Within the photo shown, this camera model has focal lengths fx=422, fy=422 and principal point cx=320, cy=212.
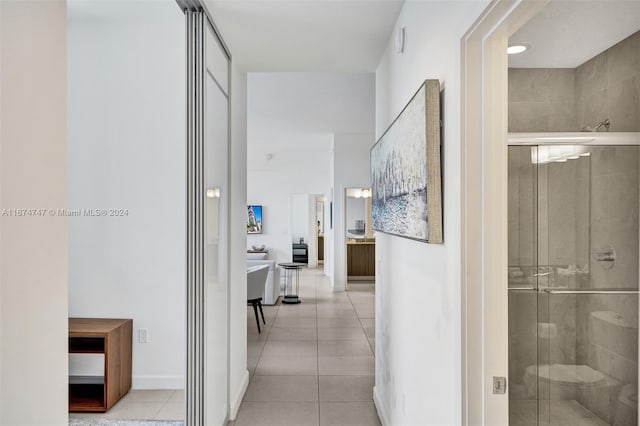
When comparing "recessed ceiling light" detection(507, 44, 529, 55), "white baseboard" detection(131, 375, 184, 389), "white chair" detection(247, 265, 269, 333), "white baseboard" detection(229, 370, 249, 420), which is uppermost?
"recessed ceiling light" detection(507, 44, 529, 55)

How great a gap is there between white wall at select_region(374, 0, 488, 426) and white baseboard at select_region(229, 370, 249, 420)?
105 cm

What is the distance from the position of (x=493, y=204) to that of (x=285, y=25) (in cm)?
178

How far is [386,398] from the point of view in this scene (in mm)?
2793

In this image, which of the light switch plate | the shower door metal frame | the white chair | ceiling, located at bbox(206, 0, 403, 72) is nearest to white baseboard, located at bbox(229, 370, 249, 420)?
the shower door metal frame

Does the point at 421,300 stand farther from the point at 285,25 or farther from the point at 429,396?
the point at 285,25

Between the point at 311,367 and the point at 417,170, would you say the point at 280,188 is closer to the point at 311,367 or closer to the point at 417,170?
the point at 311,367

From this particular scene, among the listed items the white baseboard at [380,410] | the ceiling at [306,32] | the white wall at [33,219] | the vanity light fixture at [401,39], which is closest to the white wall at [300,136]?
the ceiling at [306,32]

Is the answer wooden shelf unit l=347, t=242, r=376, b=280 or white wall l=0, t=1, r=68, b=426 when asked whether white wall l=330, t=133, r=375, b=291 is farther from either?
white wall l=0, t=1, r=68, b=426

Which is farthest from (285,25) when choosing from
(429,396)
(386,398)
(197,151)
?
(386,398)

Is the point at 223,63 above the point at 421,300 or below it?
above

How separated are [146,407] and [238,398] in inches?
25.3

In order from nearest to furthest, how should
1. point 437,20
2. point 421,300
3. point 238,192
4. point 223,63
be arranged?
point 437,20
point 421,300
point 223,63
point 238,192

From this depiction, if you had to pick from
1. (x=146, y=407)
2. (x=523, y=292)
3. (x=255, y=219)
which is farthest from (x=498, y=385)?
(x=255, y=219)

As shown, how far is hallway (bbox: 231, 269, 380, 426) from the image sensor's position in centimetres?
306
